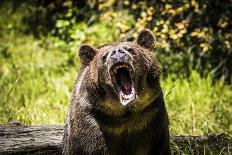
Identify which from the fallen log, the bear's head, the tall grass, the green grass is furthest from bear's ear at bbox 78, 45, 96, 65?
the tall grass

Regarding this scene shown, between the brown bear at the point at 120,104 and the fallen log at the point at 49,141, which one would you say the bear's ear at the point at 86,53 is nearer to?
the brown bear at the point at 120,104

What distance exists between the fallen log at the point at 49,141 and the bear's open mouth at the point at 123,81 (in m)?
1.03

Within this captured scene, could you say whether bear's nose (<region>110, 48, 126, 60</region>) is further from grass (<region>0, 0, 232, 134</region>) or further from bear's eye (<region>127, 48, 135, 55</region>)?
grass (<region>0, 0, 232, 134</region>)

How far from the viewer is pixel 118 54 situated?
12.3 ft

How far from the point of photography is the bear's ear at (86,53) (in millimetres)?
4168

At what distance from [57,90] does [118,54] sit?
11.4ft

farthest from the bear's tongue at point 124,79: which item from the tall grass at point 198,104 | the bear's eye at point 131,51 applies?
the tall grass at point 198,104

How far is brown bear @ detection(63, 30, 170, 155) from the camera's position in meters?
3.83

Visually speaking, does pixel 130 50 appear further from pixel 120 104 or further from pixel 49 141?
pixel 49 141

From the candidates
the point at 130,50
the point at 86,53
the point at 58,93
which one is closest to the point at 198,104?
the point at 58,93

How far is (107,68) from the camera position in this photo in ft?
12.6

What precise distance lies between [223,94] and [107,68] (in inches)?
127

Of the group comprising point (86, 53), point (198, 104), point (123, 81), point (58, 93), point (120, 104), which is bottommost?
point (198, 104)

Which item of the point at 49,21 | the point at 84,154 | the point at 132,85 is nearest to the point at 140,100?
the point at 132,85
